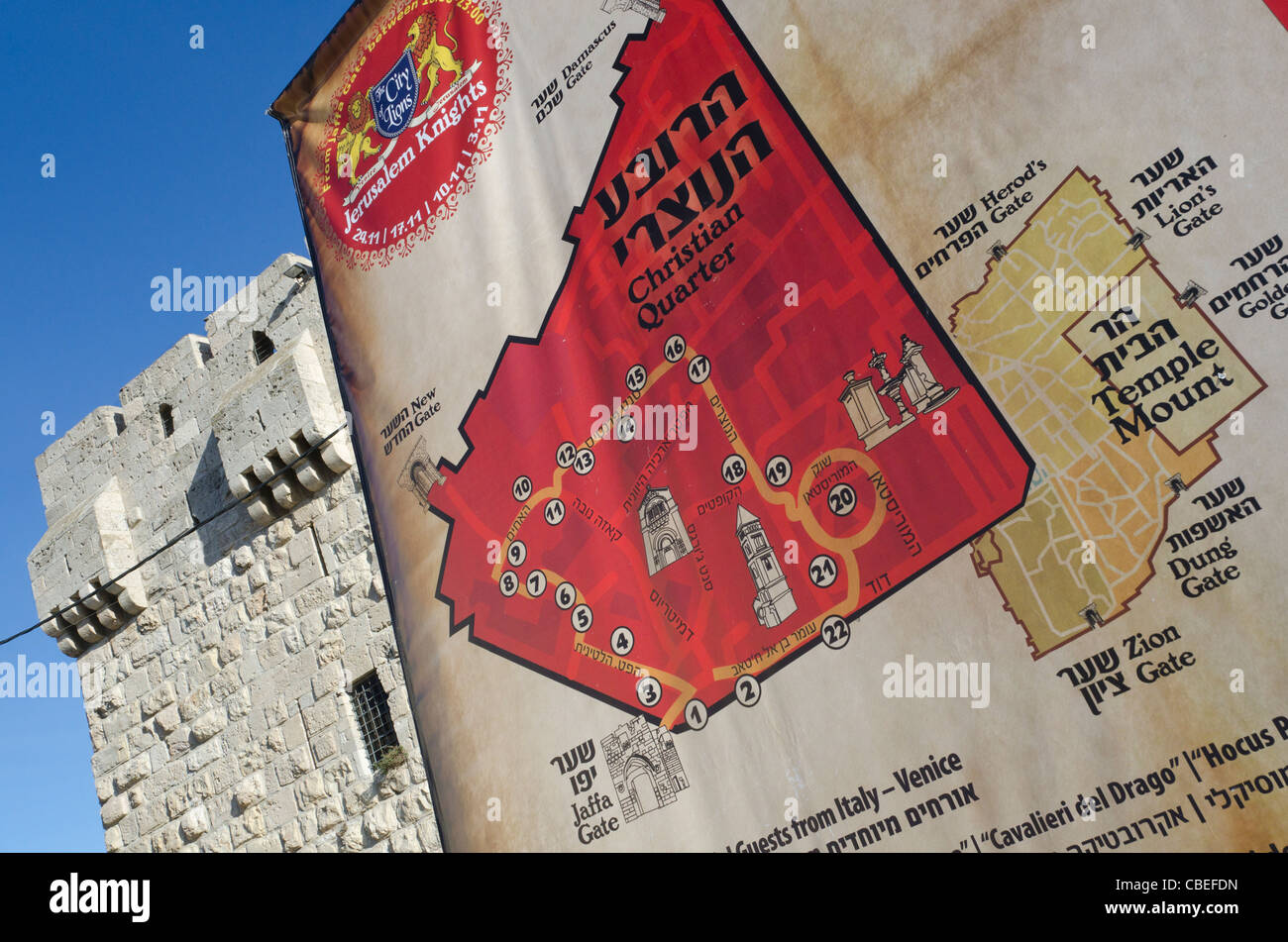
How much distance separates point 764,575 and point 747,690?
348mm

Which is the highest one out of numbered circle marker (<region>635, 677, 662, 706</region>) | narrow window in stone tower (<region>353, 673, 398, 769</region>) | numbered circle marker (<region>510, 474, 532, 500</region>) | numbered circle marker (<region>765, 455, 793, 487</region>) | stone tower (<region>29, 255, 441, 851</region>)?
stone tower (<region>29, 255, 441, 851</region>)

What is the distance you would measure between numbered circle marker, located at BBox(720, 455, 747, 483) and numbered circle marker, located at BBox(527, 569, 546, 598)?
81 cm

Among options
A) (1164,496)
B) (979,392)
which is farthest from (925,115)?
(1164,496)

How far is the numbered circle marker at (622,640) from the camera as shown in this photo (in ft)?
11.0

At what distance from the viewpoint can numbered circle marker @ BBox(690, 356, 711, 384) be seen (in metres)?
3.30

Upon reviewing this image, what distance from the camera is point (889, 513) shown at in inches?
112

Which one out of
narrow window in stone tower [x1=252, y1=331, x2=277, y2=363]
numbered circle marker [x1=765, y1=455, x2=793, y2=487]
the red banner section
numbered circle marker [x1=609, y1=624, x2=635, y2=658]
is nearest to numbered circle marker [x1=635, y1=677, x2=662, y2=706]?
the red banner section

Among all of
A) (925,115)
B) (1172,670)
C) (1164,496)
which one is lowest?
(1172,670)

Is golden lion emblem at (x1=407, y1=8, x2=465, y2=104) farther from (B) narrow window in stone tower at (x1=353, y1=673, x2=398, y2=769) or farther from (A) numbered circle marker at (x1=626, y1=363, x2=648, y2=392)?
(B) narrow window in stone tower at (x1=353, y1=673, x2=398, y2=769)

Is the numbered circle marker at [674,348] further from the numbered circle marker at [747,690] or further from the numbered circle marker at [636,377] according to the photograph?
the numbered circle marker at [747,690]

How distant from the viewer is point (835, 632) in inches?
116

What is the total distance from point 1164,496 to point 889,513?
27.4 inches
